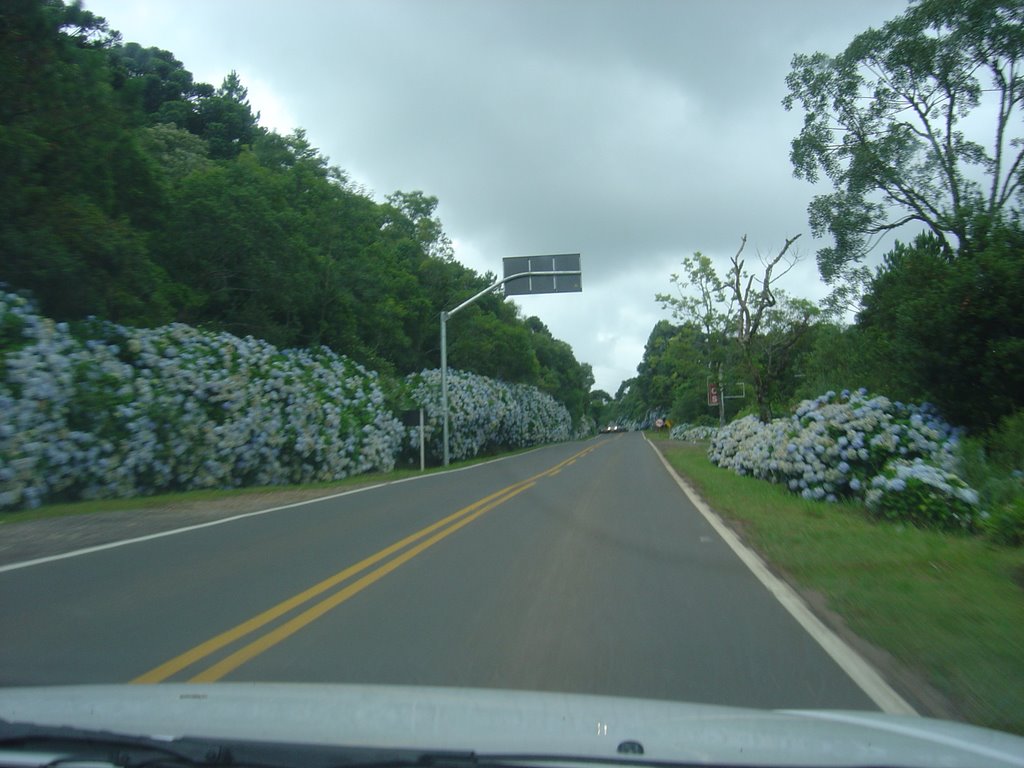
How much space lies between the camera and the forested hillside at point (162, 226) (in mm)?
18859

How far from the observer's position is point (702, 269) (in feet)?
136

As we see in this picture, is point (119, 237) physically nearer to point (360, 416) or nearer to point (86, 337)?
point (86, 337)

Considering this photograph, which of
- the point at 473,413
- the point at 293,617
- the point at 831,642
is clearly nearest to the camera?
the point at 831,642

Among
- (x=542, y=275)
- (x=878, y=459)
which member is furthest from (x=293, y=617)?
(x=542, y=275)

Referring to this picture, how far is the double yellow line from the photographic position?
579 cm

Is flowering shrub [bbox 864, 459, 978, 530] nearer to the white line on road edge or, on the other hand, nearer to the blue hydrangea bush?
the blue hydrangea bush

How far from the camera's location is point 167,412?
20234mm

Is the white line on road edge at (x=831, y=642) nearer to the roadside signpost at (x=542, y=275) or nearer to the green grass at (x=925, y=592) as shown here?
the green grass at (x=925, y=592)

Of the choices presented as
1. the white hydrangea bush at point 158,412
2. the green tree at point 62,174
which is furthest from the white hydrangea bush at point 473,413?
the green tree at point 62,174

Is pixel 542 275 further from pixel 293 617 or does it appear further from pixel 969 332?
pixel 293 617

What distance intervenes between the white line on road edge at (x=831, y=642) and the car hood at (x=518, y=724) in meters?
1.28

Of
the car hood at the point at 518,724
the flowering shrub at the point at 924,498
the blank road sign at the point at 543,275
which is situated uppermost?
the blank road sign at the point at 543,275

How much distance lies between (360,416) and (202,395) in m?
8.95

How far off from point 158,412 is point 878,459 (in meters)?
15.5
